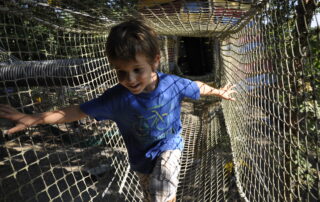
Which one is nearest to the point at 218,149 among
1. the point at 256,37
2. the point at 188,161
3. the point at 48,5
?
the point at 188,161

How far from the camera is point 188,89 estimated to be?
1.15m

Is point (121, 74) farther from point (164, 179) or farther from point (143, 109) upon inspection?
point (164, 179)

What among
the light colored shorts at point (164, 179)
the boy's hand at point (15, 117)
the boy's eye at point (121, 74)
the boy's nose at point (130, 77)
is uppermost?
the boy's eye at point (121, 74)

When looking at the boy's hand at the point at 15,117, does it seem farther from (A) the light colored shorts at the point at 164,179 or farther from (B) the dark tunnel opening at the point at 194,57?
(B) the dark tunnel opening at the point at 194,57

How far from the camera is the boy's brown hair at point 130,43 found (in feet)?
2.77

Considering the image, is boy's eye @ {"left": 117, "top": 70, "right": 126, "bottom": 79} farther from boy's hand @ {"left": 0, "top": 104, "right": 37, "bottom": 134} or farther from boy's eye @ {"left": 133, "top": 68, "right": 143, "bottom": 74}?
boy's hand @ {"left": 0, "top": 104, "right": 37, "bottom": 134}

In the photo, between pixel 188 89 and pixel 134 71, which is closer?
pixel 134 71

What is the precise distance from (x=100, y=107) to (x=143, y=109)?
0.17 meters

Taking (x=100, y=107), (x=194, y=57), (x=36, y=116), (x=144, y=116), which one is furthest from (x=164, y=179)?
(x=194, y=57)

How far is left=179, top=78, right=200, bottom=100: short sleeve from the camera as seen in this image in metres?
1.13

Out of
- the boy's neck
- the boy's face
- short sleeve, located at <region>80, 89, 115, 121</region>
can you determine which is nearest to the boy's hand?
short sleeve, located at <region>80, 89, 115, 121</region>

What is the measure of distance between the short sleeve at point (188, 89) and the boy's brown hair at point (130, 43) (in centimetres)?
26

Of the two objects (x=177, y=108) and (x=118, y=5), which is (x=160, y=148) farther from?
(x=118, y=5)

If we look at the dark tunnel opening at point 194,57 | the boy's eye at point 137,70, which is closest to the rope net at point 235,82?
the boy's eye at point 137,70
